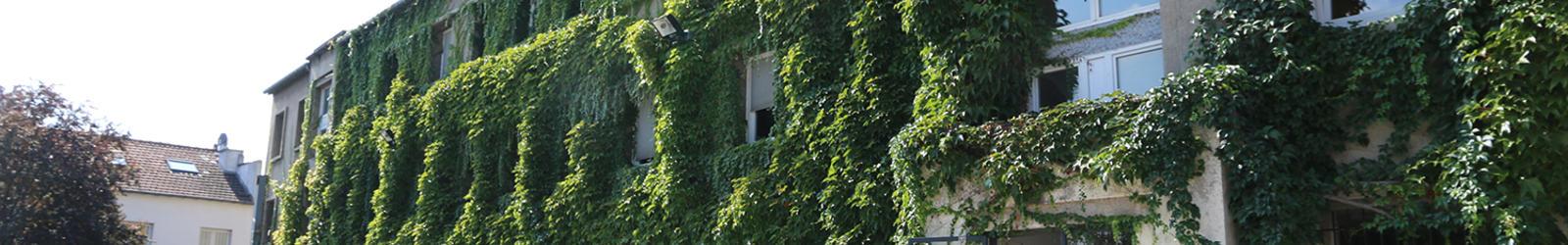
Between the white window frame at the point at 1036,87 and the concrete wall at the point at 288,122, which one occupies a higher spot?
the concrete wall at the point at 288,122

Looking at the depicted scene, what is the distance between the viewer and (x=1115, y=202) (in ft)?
42.9

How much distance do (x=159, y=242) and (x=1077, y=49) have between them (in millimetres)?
32286

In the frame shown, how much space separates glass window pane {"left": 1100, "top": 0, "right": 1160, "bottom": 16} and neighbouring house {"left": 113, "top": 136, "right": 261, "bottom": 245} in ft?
101

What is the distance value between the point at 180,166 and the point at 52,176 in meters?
14.4

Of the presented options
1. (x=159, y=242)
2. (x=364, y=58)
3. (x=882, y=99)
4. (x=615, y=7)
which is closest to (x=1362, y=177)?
(x=882, y=99)

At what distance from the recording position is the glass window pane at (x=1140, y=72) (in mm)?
13875

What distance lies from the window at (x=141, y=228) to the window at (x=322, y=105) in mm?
6823

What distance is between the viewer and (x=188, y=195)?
4212cm

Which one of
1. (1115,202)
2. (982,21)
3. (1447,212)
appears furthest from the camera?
(982,21)

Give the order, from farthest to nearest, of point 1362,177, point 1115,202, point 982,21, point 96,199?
point 96,199, point 982,21, point 1115,202, point 1362,177

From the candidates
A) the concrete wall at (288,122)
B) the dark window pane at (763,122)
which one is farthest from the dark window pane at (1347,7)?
the concrete wall at (288,122)

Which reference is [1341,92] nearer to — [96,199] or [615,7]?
[615,7]

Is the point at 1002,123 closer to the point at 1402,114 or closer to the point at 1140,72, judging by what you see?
the point at 1140,72

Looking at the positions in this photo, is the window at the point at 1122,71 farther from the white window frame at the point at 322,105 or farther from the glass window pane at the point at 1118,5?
the white window frame at the point at 322,105
